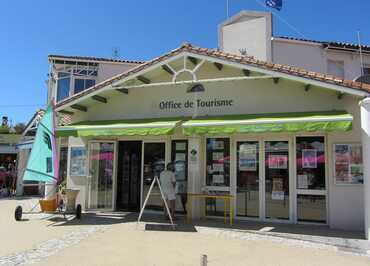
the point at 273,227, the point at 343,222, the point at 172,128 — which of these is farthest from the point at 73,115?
the point at 343,222

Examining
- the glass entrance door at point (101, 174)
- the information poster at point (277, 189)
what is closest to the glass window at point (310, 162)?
the information poster at point (277, 189)

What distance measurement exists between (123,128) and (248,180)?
16.3 feet

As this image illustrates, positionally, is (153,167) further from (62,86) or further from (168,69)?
(62,86)

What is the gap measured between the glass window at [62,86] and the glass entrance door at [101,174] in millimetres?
10705

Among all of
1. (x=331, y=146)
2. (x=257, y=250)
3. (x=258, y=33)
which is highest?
(x=258, y=33)

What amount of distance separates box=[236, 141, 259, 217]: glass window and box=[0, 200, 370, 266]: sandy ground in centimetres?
271

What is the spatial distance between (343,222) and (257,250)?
4124 millimetres

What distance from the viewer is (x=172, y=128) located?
1276cm

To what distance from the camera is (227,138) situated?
14.1m

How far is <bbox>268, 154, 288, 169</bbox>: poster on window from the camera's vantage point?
13250 mm

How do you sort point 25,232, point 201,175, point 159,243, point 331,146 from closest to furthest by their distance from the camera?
point 159,243 → point 25,232 → point 331,146 → point 201,175

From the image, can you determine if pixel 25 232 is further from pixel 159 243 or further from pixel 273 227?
pixel 273 227

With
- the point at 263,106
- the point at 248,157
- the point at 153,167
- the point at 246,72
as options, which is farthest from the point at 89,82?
the point at 263,106

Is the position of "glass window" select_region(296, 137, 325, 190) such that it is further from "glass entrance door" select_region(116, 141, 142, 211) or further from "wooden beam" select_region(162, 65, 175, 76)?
"glass entrance door" select_region(116, 141, 142, 211)
